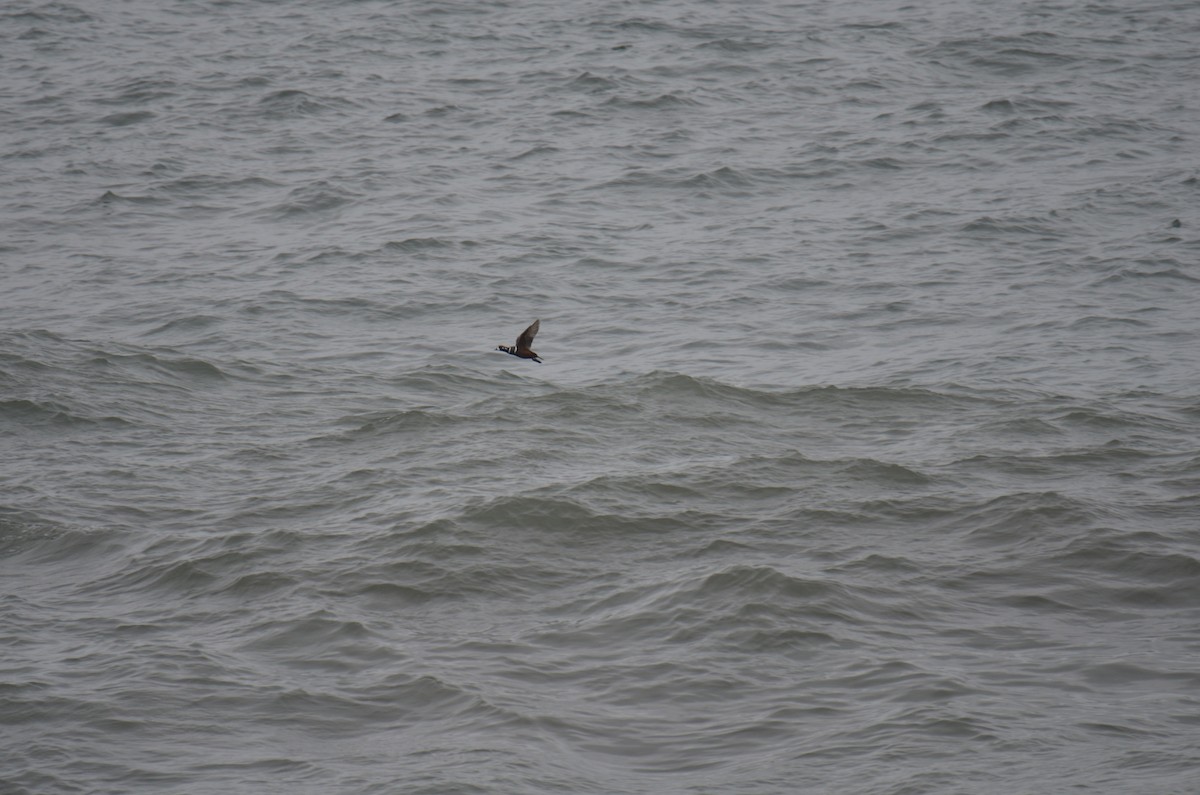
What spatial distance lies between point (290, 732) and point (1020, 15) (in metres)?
21.2

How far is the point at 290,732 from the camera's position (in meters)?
6.76

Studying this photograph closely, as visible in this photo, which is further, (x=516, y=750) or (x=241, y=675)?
(x=241, y=675)

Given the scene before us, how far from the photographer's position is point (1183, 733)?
6527 millimetres

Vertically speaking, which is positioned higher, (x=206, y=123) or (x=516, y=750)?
(x=206, y=123)

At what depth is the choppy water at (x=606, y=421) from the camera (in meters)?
6.83

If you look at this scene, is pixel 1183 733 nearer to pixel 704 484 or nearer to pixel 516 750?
pixel 516 750

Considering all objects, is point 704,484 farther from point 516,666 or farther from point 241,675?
point 241,675

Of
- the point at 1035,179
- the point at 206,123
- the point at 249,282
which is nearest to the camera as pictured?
the point at 249,282

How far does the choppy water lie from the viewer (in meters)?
6.83

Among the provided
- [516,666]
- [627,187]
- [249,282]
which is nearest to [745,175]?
[627,187]

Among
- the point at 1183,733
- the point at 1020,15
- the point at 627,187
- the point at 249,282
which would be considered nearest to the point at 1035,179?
the point at 627,187

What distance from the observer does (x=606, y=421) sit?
36.3 feet

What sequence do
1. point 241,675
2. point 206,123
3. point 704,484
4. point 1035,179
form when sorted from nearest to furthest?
point 241,675
point 704,484
point 1035,179
point 206,123

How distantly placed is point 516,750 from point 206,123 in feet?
48.9
